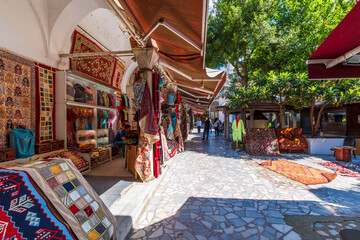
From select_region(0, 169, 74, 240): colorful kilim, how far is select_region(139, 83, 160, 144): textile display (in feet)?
7.21

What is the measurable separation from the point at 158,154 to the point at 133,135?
103 cm

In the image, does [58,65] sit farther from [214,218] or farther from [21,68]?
[214,218]

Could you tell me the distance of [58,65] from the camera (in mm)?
4039

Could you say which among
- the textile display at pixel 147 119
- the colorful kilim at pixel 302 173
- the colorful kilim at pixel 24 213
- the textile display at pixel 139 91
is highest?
the textile display at pixel 139 91

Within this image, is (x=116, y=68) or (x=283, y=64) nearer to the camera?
(x=116, y=68)

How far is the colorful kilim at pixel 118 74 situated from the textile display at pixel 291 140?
7.23 meters

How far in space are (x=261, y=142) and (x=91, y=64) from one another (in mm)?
7206

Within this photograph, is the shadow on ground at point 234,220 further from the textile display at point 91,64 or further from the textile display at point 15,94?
the textile display at point 91,64

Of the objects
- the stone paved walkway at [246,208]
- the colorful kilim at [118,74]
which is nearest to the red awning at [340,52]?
the stone paved walkway at [246,208]

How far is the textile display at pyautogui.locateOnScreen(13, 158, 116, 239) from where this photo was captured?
1.26 m

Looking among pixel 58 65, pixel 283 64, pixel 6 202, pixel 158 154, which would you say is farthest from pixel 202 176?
pixel 283 64

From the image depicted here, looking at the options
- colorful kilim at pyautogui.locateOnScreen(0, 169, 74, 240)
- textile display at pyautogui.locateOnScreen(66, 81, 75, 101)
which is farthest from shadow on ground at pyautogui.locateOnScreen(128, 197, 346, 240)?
textile display at pyautogui.locateOnScreen(66, 81, 75, 101)

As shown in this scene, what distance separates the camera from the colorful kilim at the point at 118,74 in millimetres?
6255

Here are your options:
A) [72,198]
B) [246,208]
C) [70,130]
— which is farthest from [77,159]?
[246,208]
